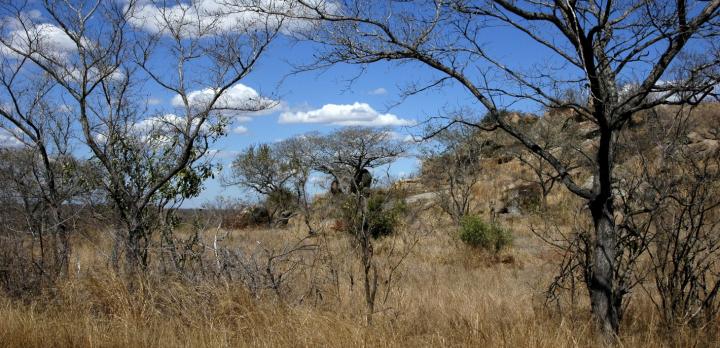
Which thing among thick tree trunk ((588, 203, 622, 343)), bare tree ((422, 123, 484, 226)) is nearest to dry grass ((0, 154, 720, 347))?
thick tree trunk ((588, 203, 622, 343))

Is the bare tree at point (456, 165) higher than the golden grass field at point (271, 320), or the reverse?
the bare tree at point (456, 165)

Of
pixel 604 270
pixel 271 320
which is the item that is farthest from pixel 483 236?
pixel 604 270

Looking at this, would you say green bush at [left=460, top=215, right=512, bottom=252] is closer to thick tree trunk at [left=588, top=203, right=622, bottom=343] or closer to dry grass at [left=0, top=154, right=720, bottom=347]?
dry grass at [left=0, top=154, right=720, bottom=347]

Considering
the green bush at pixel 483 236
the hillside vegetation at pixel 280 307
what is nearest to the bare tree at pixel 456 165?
the green bush at pixel 483 236

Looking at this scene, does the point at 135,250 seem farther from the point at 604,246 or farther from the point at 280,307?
the point at 604,246

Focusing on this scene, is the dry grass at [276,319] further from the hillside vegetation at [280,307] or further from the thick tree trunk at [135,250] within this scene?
the thick tree trunk at [135,250]

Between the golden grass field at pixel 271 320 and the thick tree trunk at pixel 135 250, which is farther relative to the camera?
the thick tree trunk at pixel 135 250

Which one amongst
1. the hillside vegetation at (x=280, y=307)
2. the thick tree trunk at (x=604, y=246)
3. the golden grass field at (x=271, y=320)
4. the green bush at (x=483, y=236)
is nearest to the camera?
the thick tree trunk at (x=604, y=246)

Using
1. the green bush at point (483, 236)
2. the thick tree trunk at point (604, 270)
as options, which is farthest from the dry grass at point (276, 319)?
the green bush at point (483, 236)

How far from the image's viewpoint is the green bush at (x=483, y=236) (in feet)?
50.3

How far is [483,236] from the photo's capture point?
1539 centimetres

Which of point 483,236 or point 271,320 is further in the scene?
point 483,236

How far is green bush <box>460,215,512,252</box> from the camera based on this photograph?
604 inches

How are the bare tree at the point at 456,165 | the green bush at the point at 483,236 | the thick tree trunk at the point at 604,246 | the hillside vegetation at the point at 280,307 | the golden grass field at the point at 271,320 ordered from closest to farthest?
the thick tree trunk at the point at 604,246, the golden grass field at the point at 271,320, the hillside vegetation at the point at 280,307, the green bush at the point at 483,236, the bare tree at the point at 456,165
